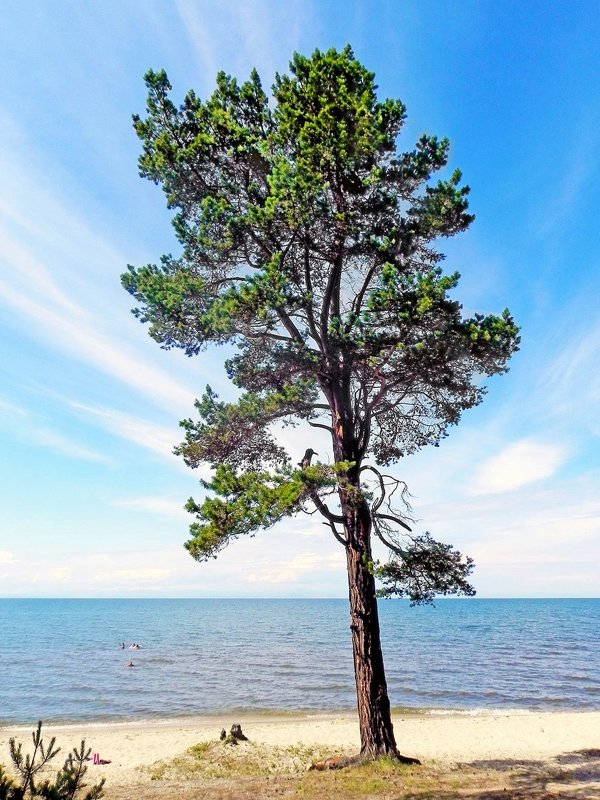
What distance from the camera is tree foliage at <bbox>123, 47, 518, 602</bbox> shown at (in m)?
9.68

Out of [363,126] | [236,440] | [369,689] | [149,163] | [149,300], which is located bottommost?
[369,689]

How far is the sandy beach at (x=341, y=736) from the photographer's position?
45.8 feet

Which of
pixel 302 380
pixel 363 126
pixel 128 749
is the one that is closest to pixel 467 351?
pixel 302 380

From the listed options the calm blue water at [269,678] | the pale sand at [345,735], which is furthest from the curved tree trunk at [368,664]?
the calm blue water at [269,678]

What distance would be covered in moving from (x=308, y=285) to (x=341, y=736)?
57.2 feet

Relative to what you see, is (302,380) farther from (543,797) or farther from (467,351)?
(543,797)

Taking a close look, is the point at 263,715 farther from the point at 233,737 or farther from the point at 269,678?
the point at 233,737

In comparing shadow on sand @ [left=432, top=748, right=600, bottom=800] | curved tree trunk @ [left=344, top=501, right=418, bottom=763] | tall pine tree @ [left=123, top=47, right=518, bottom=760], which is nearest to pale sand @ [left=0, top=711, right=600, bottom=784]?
shadow on sand @ [left=432, top=748, right=600, bottom=800]

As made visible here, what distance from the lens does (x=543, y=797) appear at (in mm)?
8898

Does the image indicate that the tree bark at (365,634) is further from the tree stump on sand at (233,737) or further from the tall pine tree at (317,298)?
the tree stump on sand at (233,737)

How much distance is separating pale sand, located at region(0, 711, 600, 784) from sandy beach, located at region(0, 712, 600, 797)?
3 centimetres

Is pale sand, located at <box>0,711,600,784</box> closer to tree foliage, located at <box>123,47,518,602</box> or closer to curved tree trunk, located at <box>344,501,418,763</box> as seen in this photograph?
curved tree trunk, located at <box>344,501,418,763</box>

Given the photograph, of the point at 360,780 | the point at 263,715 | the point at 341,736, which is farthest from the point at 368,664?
the point at 263,715

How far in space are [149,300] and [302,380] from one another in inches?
147
